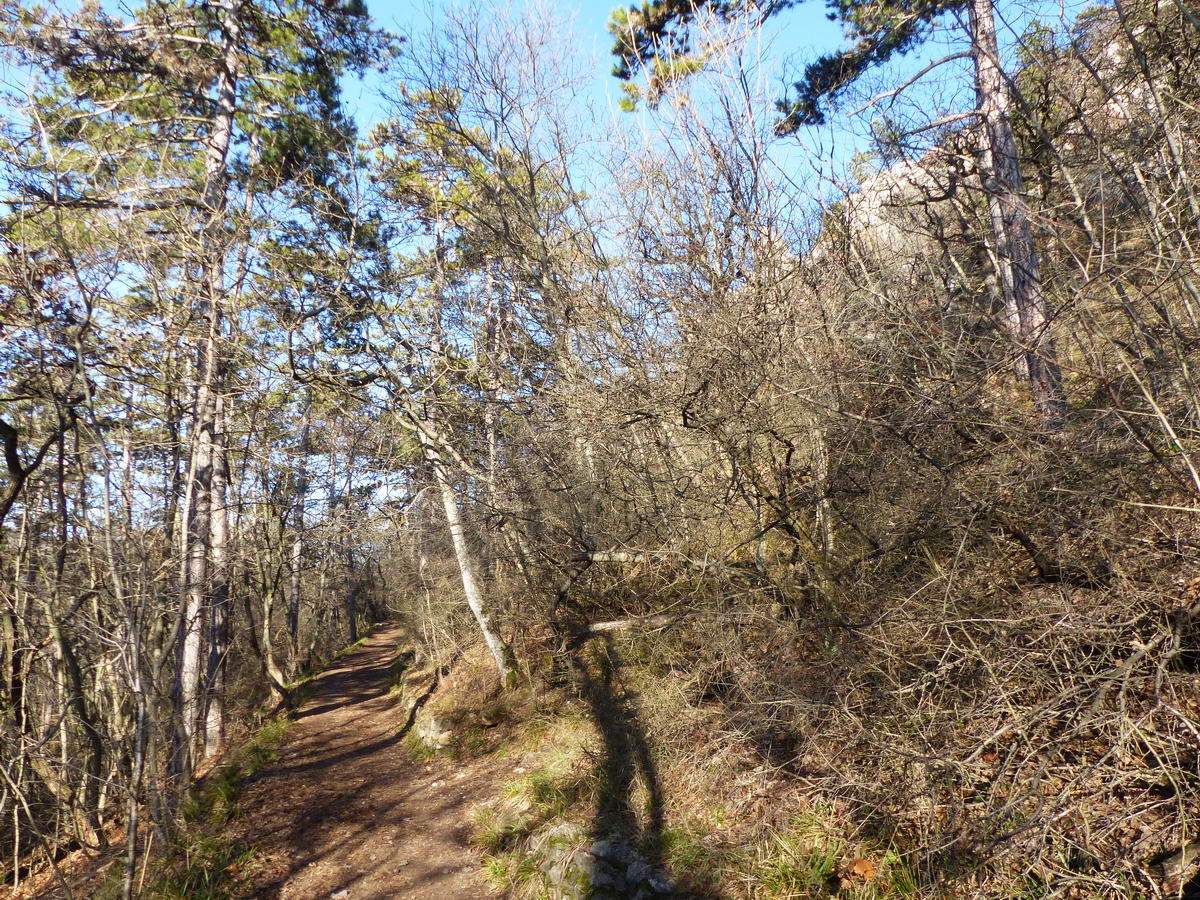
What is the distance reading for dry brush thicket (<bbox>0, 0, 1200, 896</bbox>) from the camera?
368 cm

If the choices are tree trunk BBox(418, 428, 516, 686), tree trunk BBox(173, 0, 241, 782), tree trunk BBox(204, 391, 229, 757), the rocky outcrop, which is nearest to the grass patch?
tree trunk BBox(173, 0, 241, 782)

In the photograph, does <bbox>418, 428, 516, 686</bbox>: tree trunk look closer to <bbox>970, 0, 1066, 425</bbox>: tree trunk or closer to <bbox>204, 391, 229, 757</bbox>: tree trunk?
<bbox>204, 391, 229, 757</bbox>: tree trunk

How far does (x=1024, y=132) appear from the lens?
26.0ft

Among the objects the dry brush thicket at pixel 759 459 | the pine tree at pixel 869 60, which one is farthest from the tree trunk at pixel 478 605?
the pine tree at pixel 869 60

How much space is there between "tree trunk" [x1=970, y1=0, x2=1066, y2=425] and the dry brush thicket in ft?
0.52


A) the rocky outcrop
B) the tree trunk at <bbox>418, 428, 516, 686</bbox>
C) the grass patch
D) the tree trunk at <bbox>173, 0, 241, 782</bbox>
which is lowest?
the rocky outcrop

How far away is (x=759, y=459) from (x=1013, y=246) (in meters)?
2.91

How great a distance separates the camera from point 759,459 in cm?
643

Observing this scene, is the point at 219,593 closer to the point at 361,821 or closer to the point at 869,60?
the point at 361,821

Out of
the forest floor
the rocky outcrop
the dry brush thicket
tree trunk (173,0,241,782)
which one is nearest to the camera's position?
the dry brush thicket

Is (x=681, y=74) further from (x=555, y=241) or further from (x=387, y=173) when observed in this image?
(x=387, y=173)

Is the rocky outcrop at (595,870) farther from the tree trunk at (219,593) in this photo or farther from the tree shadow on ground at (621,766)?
the tree trunk at (219,593)

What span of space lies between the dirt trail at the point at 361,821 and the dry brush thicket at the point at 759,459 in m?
1.32

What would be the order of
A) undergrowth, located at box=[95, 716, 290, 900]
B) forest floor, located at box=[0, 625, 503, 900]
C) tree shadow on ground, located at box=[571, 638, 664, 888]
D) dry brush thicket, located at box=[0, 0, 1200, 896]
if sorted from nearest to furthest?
1. dry brush thicket, located at box=[0, 0, 1200, 896]
2. tree shadow on ground, located at box=[571, 638, 664, 888]
3. undergrowth, located at box=[95, 716, 290, 900]
4. forest floor, located at box=[0, 625, 503, 900]
